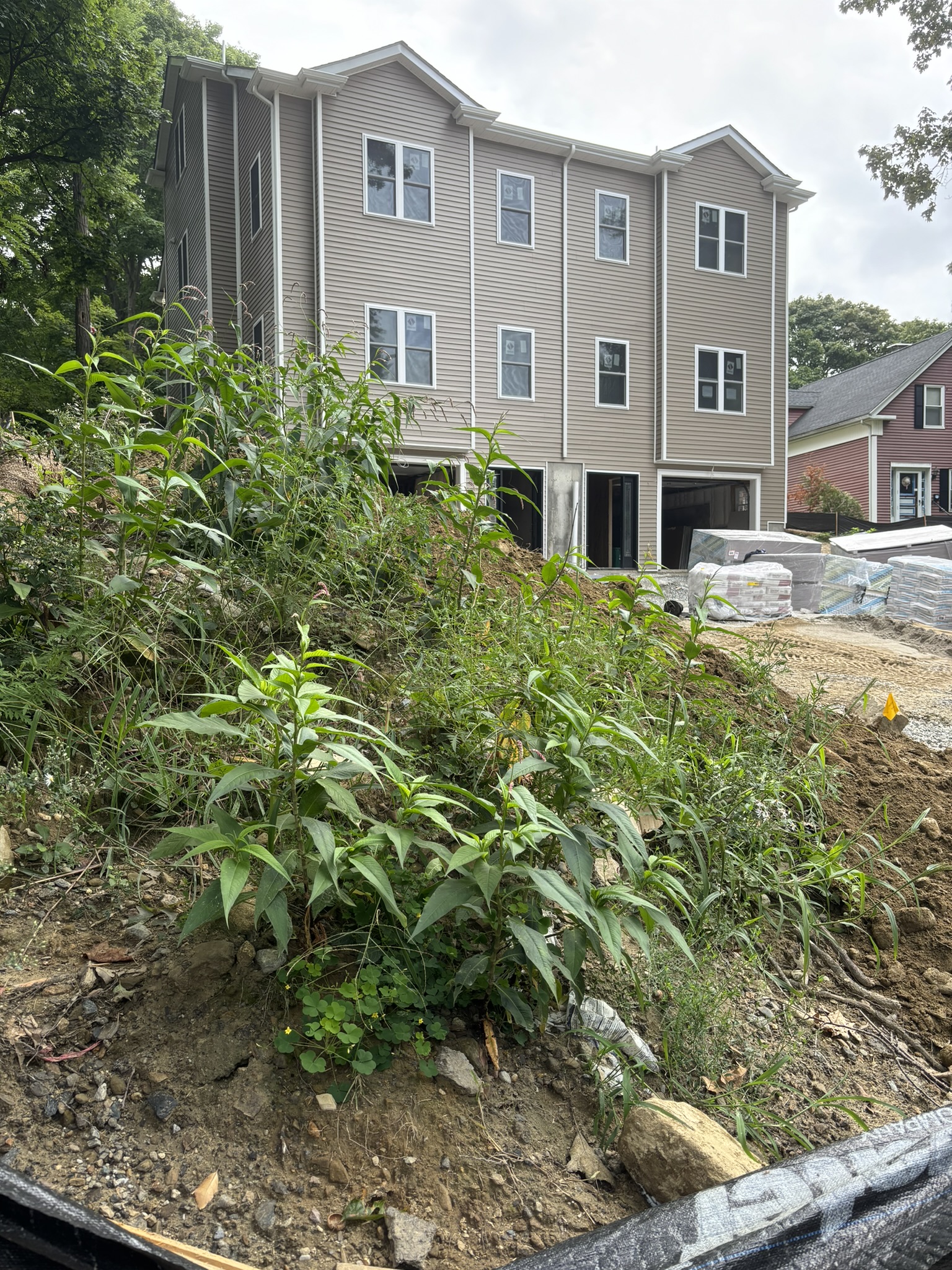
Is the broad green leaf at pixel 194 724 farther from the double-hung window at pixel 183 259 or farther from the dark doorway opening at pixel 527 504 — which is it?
the double-hung window at pixel 183 259

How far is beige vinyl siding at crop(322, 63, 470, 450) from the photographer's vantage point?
13.0 m

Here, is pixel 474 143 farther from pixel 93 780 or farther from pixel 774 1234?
pixel 774 1234

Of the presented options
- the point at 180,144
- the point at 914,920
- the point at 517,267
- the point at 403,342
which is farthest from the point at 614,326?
the point at 914,920

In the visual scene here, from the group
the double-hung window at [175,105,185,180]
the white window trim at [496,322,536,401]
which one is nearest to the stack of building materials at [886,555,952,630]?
the white window trim at [496,322,536,401]

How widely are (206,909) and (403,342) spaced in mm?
13598

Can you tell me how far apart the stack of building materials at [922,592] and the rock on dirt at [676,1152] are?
1057 cm

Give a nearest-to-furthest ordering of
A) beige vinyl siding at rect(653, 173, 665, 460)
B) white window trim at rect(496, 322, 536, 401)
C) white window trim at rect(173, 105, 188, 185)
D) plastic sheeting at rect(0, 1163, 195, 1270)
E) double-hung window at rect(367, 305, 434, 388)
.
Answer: plastic sheeting at rect(0, 1163, 195, 1270) < double-hung window at rect(367, 305, 434, 388) < white window trim at rect(496, 322, 536, 401) < beige vinyl siding at rect(653, 173, 665, 460) < white window trim at rect(173, 105, 188, 185)

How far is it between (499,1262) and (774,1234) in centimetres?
46

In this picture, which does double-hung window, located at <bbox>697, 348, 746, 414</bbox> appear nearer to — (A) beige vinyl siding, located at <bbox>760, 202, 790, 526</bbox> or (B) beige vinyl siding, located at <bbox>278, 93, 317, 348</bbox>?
(A) beige vinyl siding, located at <bbox>760, 202, 790, 526</bbox>

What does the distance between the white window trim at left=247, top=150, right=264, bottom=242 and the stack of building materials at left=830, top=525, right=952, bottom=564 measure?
11627mm

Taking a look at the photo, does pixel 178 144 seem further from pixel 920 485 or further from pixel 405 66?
pixel 920 485

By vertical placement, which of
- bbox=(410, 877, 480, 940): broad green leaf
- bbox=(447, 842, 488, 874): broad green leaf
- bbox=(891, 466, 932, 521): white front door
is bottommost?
bbox=(410, 877, 480, 940): broad green leaf

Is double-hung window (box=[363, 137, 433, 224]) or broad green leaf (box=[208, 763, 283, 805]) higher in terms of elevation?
double-hung window (box=[363, 137, 433, 224])

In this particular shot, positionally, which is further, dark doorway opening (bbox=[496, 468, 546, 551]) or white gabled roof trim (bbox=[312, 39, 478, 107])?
dark doorway opening (bbox=[496, 468, 546, 551])
